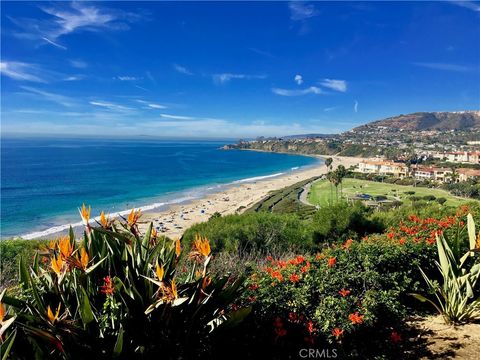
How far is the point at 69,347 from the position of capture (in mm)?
1877

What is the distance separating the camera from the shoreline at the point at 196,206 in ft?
91.5

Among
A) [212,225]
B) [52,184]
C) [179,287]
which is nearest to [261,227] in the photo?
[212,225]

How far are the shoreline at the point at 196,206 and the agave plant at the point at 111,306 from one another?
64.5 feet

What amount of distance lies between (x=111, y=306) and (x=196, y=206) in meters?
37.0

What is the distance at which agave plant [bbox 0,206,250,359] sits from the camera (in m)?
1.88

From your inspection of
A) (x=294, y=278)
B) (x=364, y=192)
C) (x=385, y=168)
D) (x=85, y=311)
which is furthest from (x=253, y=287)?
(x=385, y=168)

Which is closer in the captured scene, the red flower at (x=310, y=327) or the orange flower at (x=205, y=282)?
the orange flower at (x=205, y=282)

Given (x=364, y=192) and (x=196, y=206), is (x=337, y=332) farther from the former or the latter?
(x=364, y=192)

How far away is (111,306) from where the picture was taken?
2070mm

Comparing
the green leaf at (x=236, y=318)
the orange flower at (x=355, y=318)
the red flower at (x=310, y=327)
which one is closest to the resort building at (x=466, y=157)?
the orange flower at (x=355, y=318)

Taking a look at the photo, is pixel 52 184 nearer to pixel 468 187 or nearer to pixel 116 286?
pixel 116 286

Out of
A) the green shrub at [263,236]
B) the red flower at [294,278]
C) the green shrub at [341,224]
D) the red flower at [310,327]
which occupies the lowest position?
the green shrub at [263,236]

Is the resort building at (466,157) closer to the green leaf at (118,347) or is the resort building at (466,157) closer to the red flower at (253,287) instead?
the red flower at (253,287)

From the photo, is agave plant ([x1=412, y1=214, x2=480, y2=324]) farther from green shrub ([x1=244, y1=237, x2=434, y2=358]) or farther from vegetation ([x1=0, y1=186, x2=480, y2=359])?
green shrub ([x1=244, y1=237, x2=434, y2=358])
